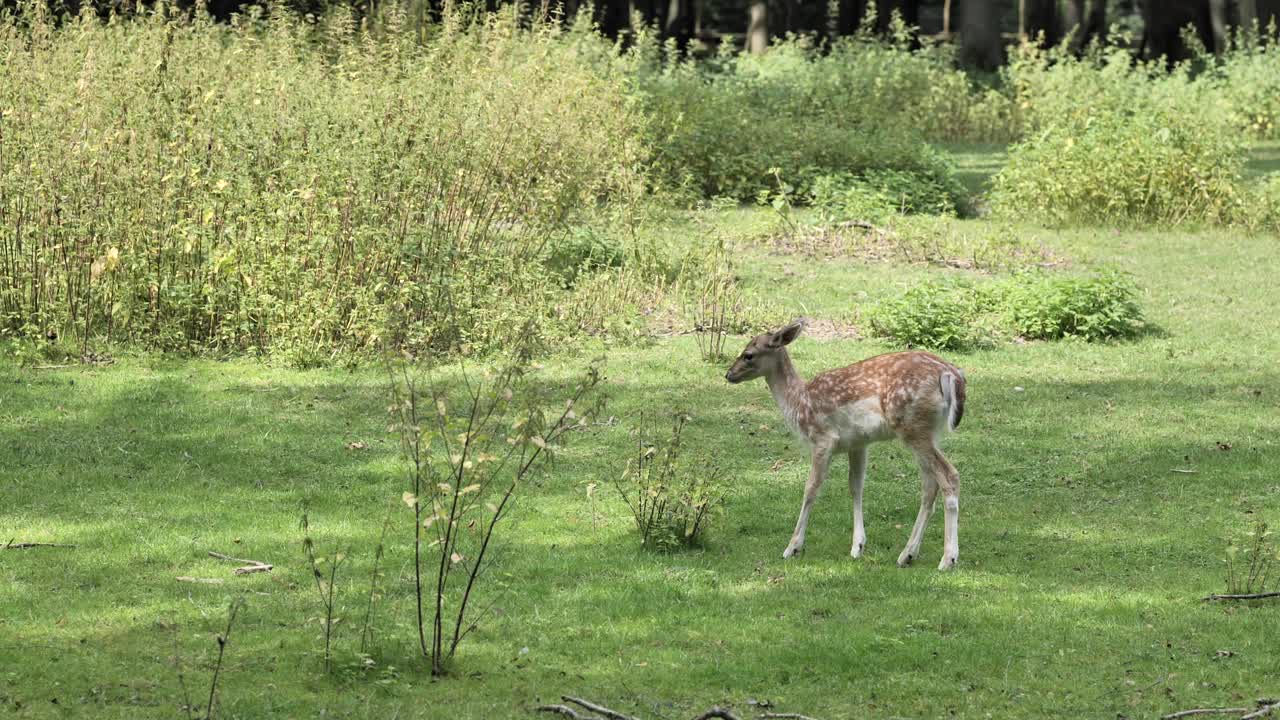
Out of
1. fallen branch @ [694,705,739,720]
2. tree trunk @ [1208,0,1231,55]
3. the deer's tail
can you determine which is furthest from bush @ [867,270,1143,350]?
tree trunk @ [1208,0,1231,55]

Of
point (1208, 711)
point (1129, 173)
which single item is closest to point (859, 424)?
point (1208, 711)

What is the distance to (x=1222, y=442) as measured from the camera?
1141 centimetres

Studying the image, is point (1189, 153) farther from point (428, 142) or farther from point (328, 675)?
point (328, 675)

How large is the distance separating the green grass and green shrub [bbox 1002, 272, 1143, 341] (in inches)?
13.5

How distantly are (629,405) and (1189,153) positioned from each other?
11.0 meters

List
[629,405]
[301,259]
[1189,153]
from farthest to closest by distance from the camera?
[1189,153], [301,259], [629,405]

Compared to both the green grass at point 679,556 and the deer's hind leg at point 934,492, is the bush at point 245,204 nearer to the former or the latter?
the green grass at point 679,556

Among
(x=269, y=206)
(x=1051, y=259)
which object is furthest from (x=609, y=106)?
(x=269, y=206)

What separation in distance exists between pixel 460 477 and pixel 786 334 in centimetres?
271

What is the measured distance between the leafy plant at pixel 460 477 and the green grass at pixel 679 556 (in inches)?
6.2

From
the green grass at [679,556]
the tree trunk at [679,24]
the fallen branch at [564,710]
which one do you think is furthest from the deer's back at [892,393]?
the tree trunk at [679,24]

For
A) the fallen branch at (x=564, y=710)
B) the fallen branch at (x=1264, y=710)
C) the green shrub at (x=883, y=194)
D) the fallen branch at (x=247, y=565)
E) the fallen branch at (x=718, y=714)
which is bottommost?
the green shrub at (x=883, y=194)

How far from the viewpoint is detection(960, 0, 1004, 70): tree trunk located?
132 ft

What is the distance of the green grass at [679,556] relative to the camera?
7.08 m
